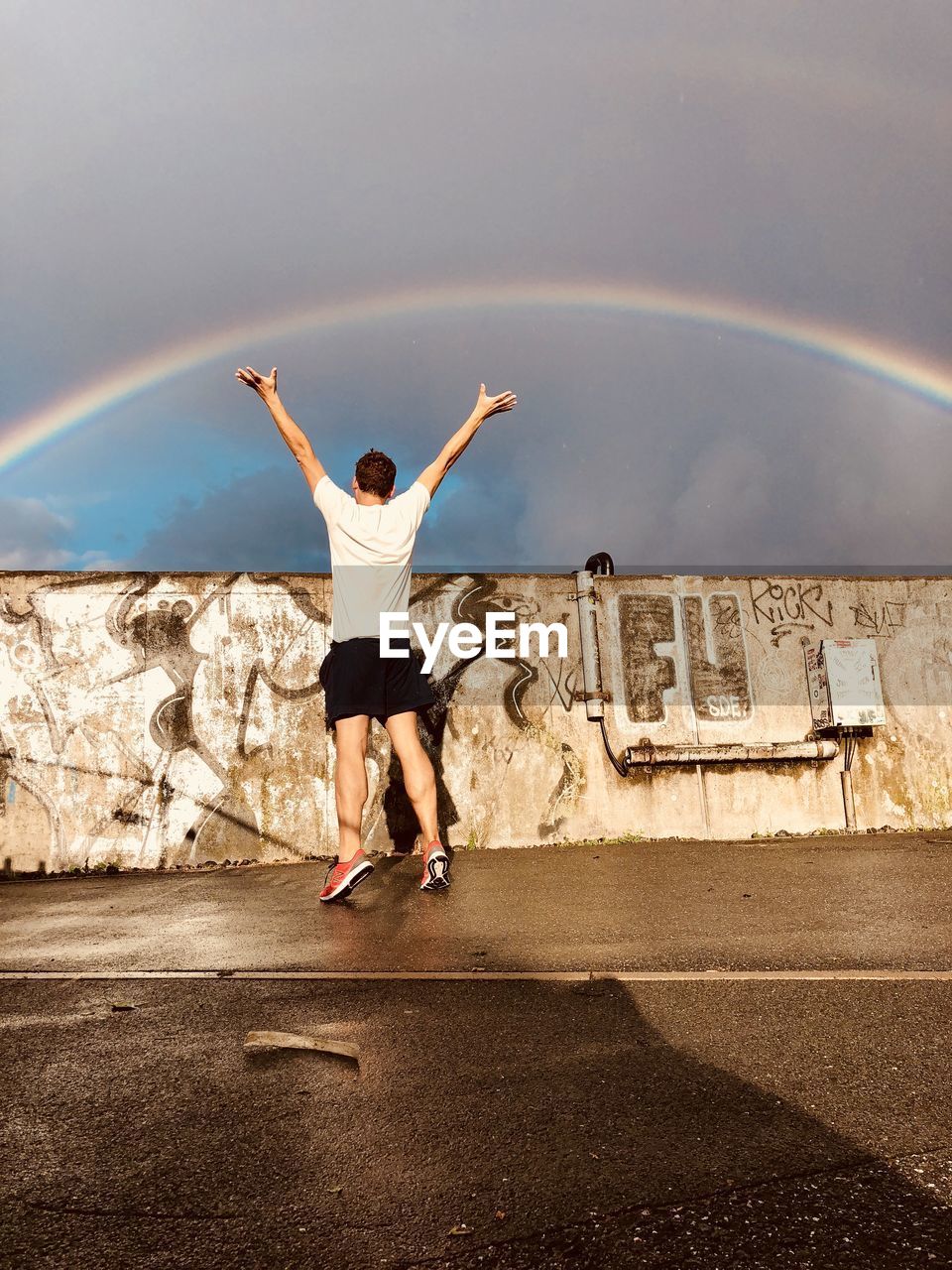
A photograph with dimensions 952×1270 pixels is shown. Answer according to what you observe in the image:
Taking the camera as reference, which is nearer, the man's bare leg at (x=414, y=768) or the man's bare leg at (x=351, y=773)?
the man's bare leg at (x=351, y=773)

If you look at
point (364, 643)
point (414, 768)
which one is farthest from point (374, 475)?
point (414, 768)

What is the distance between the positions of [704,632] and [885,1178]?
4959mm

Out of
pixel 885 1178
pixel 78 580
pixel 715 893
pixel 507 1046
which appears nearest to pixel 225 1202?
pixel 507 1046

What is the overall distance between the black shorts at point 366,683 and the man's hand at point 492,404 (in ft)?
3.90

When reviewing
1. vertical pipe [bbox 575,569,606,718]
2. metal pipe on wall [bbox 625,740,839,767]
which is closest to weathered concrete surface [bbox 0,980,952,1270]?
metal pipe on wall [bbox 625,740,839,767]

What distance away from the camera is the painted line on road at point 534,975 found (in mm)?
2227

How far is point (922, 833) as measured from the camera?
5.61 metres

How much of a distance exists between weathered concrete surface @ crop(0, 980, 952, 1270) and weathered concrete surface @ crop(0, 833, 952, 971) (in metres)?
0.47

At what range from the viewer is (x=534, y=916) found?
3.26 metres

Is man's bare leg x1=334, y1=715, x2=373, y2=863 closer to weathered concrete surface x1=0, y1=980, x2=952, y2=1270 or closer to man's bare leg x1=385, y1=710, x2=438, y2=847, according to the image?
man's bare leg x1=385, y1=710, x2=438, y2=847

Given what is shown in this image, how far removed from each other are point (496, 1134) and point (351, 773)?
2.48 metres

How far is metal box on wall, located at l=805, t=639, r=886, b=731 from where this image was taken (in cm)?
579

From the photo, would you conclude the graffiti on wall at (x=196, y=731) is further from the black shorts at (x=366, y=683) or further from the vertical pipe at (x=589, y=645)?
the black shorts at (x=366, y=683)

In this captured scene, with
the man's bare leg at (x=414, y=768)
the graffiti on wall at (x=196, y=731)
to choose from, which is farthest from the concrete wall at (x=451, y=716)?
the man's bare leg at (x=414, y=768)
